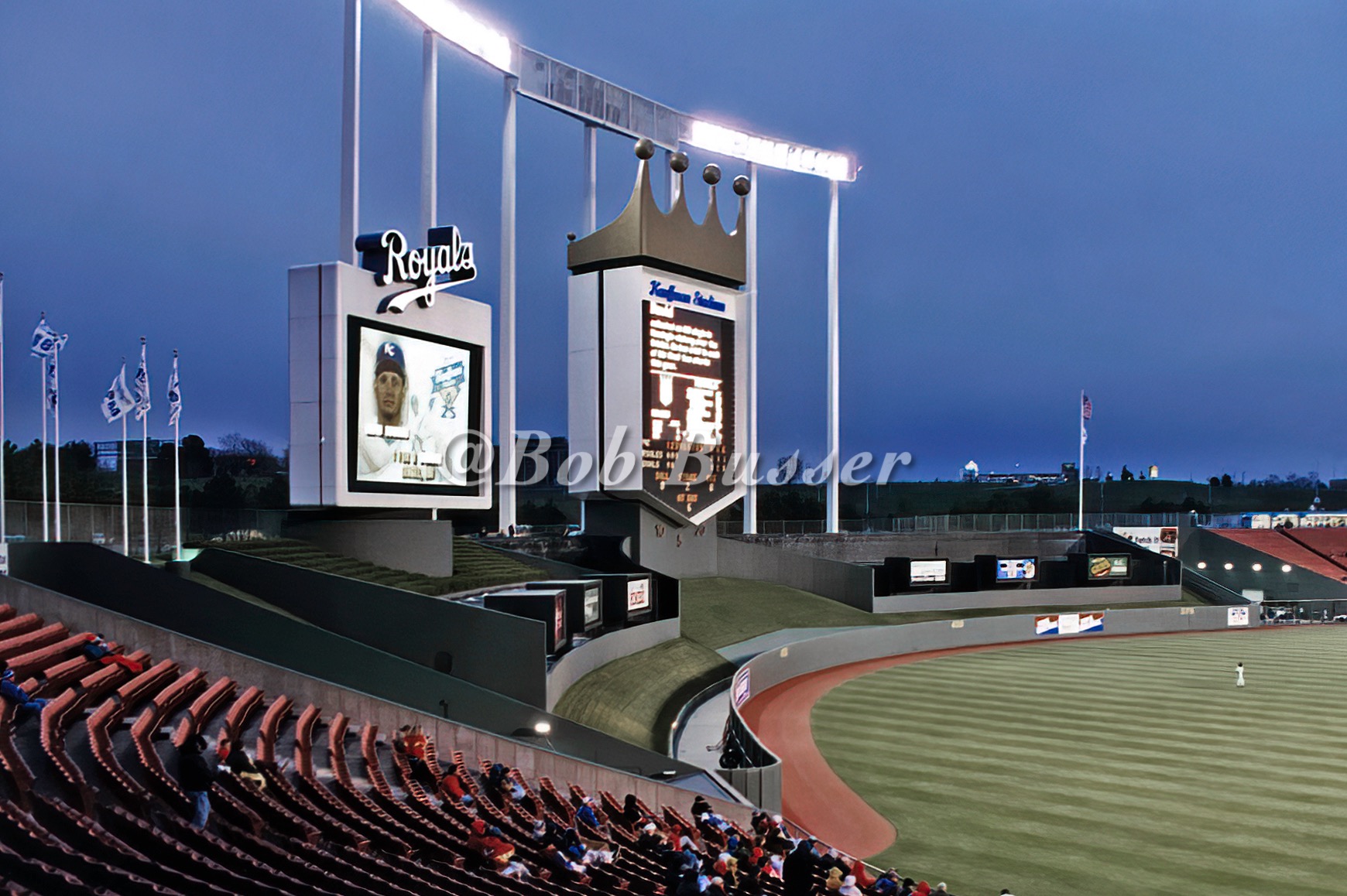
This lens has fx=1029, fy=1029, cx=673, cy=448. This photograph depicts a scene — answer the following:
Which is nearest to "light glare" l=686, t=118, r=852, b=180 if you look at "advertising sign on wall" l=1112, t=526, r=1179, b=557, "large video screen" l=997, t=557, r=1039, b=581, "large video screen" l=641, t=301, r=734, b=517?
"large video screen" l=641, t=301, r=734, b=517

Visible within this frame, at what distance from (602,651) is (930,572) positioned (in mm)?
27363

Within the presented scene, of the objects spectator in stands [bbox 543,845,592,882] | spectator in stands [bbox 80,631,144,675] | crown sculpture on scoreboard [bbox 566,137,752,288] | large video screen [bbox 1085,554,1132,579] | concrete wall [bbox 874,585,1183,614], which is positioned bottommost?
concrete wall [bbox 874,585,1183,614]

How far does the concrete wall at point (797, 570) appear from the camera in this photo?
153 feet

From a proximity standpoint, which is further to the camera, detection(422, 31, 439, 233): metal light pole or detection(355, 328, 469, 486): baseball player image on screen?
detection(422, 31, 439, 233): metal light pole

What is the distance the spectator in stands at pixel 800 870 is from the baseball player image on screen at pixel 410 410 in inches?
649

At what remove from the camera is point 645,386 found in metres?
36.6

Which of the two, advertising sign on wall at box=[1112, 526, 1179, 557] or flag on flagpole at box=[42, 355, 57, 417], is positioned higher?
flag on flagpole at box=[42, 355, 57, 417]

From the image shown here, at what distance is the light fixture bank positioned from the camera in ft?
119

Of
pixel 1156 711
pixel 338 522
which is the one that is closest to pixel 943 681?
pixel 1156 711

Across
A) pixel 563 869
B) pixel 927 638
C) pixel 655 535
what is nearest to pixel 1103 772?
pixel 563 869

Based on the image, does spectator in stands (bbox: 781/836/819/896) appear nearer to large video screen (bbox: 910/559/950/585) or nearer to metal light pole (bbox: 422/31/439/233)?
metal light pole (bbox: 422/31/439/233)

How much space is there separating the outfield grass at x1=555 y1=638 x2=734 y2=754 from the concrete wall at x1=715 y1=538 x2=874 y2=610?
43.6 feet

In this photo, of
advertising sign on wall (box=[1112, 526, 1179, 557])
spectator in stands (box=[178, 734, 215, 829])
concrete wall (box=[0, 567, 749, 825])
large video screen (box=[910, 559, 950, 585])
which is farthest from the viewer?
advertising sign on wall (box=[1112, 526, 1179, 557])

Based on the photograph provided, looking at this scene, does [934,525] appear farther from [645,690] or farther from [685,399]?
[645,690]
